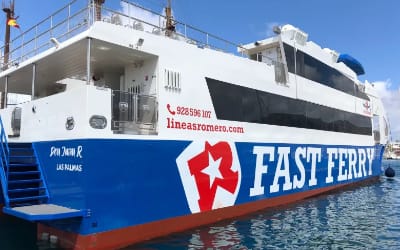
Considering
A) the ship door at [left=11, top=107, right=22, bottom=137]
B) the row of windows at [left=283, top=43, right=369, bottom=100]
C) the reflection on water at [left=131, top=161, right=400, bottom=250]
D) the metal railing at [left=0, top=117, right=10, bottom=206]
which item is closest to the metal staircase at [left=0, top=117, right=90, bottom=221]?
the metal railing at [left=0, top=117, right=10, bottom=206]

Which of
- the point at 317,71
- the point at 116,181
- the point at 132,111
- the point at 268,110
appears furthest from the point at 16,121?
the point at 317,71

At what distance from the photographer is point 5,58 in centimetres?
1195

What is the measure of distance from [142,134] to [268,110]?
490cm

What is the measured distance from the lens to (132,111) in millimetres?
7715

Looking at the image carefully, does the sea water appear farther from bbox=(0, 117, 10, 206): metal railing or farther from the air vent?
the air vent

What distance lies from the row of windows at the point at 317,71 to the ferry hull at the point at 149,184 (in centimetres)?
345

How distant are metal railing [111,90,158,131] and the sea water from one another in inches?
97.4

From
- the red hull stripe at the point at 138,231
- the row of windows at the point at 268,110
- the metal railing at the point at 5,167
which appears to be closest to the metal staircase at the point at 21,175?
the metal railing at the point at 5,167

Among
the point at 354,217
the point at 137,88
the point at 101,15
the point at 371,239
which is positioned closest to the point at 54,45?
the point at 101,15

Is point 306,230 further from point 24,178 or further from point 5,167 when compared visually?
point 5,167

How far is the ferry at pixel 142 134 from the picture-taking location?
6906 mm

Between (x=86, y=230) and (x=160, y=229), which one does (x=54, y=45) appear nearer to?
(x=86, y=230)

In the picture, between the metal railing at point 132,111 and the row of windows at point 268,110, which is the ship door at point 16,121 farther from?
the row of windows at point 268,110

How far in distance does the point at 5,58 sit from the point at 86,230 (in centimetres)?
805
